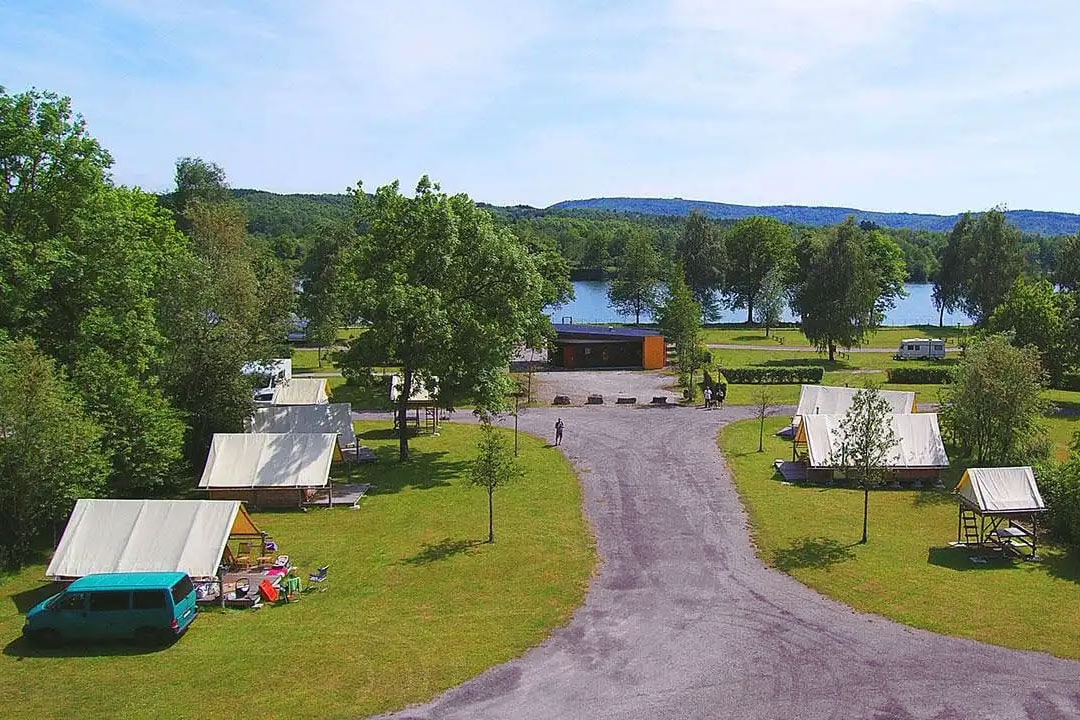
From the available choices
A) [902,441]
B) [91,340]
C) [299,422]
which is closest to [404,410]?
[299,422]

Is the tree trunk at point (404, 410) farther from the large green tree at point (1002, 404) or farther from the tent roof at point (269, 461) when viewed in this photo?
the large green tree at point (1002, 404)

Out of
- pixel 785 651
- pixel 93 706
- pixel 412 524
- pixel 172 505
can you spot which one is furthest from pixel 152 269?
pixel 785 651

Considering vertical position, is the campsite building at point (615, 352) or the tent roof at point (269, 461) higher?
the campsite building at point (615, 352)

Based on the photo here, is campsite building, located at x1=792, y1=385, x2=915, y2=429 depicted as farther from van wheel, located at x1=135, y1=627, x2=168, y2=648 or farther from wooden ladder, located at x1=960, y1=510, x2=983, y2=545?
van wheel, located at x1=135, y1=627, x2=168, y2=648

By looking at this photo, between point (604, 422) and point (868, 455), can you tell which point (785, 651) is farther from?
point (604, 422)

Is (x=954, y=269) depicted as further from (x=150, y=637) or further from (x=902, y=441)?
(x=150, y=637)

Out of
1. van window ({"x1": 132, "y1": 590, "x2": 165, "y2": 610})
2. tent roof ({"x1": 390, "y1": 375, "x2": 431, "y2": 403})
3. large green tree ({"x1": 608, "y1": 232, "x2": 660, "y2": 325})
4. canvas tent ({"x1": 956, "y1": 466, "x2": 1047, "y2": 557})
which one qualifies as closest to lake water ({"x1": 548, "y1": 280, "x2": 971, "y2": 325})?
large green tree ({"x1": 608, "y1": 232, "x2": 660, "y2": 325})

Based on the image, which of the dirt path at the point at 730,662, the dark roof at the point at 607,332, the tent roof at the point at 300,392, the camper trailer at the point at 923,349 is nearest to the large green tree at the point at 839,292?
the camper trailer at the point at 923,349
